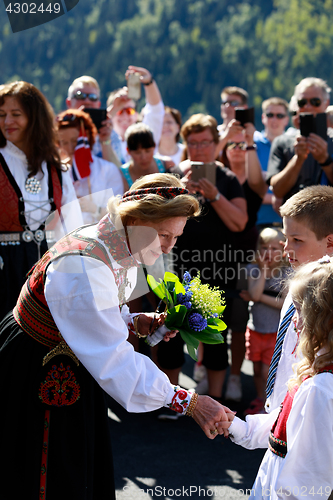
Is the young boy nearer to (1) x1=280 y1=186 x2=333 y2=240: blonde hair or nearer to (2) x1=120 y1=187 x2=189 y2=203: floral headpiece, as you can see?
(1) x1=280 y1=186 x2=333 y2=240: blonde hair

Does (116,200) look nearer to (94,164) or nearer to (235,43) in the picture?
(94,164)

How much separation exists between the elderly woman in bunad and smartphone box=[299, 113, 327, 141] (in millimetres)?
2274

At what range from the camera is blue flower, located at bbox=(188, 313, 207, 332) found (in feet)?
8.14

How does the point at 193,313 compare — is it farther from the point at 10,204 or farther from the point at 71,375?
the point at 10,204

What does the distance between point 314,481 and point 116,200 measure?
4.33 ft

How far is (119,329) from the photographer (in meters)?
2.09

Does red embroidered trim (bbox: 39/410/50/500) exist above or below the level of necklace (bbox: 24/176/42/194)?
below

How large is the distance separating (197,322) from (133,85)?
13.9ft

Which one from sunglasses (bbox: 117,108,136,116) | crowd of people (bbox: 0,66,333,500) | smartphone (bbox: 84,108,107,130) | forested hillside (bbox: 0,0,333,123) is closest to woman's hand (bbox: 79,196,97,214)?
crowd of people (bbox: 0,66,333,500)

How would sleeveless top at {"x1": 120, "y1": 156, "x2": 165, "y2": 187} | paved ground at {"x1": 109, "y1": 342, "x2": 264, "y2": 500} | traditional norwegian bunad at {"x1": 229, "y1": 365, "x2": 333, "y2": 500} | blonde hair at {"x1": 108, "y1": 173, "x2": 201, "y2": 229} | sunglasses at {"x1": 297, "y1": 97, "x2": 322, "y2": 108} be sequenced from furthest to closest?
sleeveless top at {"x1": 120, "y1": 156, "x2": 165, "y2": 187}
sunglasses at {"x1": 297, "y1": 97, "x2": 322, "y2": 108}
paved ground at {"x1": 109, "y1": 342, "x2": 264, "y2": 500}
blonde hair at {"x1": 108, "y1": 173, "x2": 201, "y2": 229}
traditional norwegian bunad at {"x1": 229, "y1": 365, "x2": 333, "y2": 500}

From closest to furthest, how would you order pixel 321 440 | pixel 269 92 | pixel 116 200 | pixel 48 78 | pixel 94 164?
pixel 321 440 → pixel 116 200 → pixel 94 164 → pixel 269 92 → pixel 48 78

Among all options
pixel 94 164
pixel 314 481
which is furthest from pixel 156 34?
pixel 314 481

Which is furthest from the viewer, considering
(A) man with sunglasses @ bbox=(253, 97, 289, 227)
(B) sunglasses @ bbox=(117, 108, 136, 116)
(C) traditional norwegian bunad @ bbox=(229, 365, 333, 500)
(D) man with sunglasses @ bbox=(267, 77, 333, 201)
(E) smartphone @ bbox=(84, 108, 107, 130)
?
(B) sunglasses @ bbox=(117, 108, 136, 116)

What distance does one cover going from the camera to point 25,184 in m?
3.77
